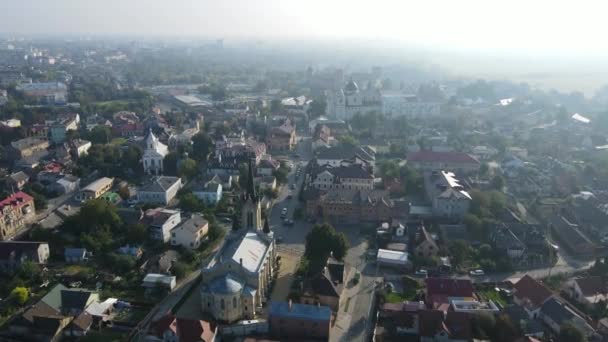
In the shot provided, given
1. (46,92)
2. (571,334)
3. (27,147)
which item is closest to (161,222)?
(571,334)

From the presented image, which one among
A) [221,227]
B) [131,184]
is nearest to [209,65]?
[131,184]

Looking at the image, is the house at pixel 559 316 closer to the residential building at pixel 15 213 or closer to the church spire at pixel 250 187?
the church spire at pixel 250 187

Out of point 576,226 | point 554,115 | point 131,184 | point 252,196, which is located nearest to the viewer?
point 252,196

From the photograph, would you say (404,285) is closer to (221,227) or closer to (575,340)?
(575,340)

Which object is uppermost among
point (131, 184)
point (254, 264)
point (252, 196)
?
point (252, 196)

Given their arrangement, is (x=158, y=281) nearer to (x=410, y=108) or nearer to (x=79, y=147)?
(x=79, y=147)

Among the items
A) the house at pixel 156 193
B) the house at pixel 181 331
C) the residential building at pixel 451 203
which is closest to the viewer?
the house at pixel 181 331

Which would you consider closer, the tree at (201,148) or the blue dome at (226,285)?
the blue dome at (226,285)

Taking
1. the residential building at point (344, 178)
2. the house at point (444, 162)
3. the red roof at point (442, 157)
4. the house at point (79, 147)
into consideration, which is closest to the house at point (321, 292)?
the residential building at point (344, 178)
